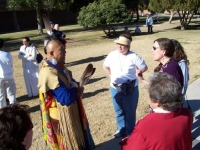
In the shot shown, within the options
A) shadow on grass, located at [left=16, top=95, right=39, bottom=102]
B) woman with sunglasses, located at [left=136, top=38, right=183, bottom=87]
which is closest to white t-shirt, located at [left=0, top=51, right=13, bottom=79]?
shadow on grass, located at [left=16, top=95, right=39, bottom=102]

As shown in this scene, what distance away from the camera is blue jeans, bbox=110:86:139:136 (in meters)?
4.44

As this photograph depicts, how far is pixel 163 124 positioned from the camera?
215 cm

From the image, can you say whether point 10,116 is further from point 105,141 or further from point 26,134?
point 105,141

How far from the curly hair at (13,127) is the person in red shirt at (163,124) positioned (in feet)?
2.87

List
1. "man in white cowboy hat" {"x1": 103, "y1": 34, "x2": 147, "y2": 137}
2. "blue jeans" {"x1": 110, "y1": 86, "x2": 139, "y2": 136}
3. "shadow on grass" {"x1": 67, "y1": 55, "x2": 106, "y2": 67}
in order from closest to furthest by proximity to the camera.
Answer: "man in white cowboy hat" {"x1": 103, "y1": 34, "x2": 147, "y2": 137}
"blue jeans" {"x1": 110, "y1": 86, "x2": 139, "y2": 136}
"shadow on grass" {"x1": 67, "y1": 55, "x2": 106, "y2": 67}

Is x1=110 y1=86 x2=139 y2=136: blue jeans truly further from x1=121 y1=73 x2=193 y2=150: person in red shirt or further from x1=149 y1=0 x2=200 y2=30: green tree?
x1=149 y1=0 x2=200 y2=30: green tree

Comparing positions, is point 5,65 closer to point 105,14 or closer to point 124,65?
point 124,65

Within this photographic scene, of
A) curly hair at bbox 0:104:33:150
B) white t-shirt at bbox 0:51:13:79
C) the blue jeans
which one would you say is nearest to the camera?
curly hair at bbox 0:104:33:150

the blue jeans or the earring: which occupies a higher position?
the earring

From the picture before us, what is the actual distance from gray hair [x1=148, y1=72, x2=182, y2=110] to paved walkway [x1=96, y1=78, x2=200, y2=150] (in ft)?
8.24

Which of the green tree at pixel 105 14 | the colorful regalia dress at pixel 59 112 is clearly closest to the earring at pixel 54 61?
the colorful regalia dress at pixel 59 112

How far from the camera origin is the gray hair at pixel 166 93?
2.17 m

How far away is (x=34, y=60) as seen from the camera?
7.51 meters

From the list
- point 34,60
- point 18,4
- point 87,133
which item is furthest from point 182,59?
point 18,4
